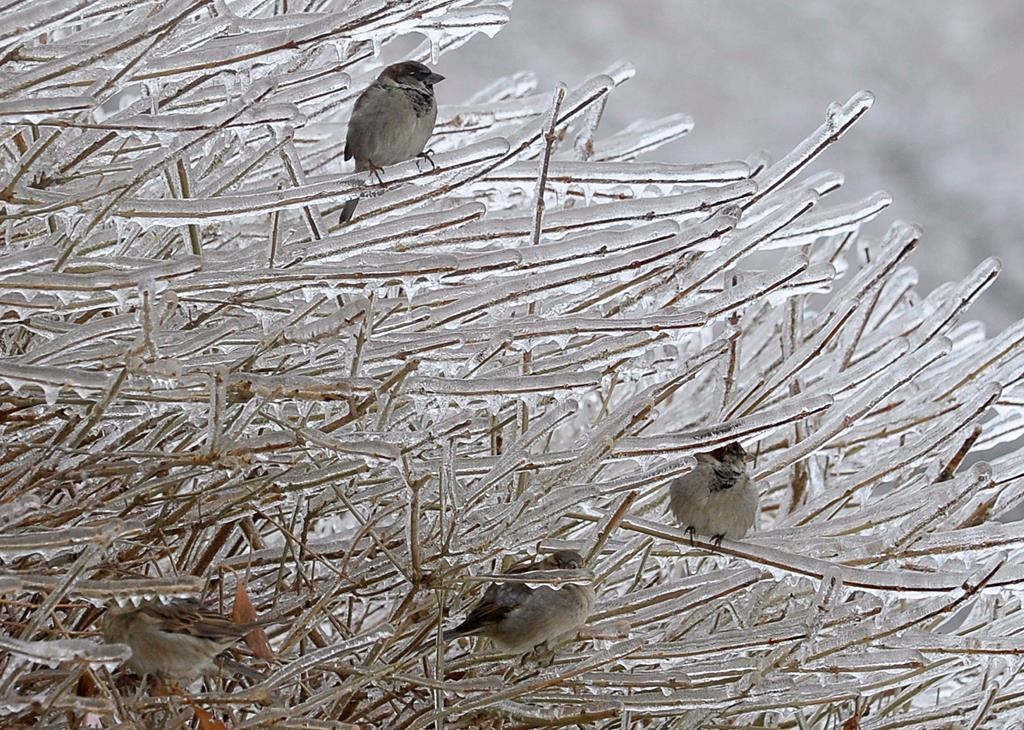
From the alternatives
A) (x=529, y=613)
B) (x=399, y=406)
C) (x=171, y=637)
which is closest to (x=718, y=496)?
(x=529, y=613)

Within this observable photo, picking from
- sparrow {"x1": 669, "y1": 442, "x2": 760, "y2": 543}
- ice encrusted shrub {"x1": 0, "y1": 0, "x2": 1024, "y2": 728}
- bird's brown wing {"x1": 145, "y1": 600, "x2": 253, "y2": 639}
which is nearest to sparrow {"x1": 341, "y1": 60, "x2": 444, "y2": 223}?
ice encrusted shrub {"x1": 0, "y1": 0, "x2": 1024, "y2": 728}

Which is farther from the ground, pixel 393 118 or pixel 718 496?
pixel 393 118

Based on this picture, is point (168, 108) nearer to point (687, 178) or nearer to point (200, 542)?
A: point (200, 542)

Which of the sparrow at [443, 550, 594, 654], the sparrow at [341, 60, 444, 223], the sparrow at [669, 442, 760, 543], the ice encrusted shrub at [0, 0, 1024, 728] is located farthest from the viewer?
the sparrow at [341, 60, 444, 223]

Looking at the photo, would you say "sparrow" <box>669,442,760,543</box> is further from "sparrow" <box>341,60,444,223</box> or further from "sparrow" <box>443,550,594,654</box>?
"sparrow" <box>341,60,444,223</box>

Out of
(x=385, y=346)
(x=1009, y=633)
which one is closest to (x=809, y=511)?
(x=1009, y=633)

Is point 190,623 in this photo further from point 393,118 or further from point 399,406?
point 393,118

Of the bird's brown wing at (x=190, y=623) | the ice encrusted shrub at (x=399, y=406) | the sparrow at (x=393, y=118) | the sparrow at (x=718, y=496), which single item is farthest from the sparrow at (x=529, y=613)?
the sparrow at (x=393, y=118)
